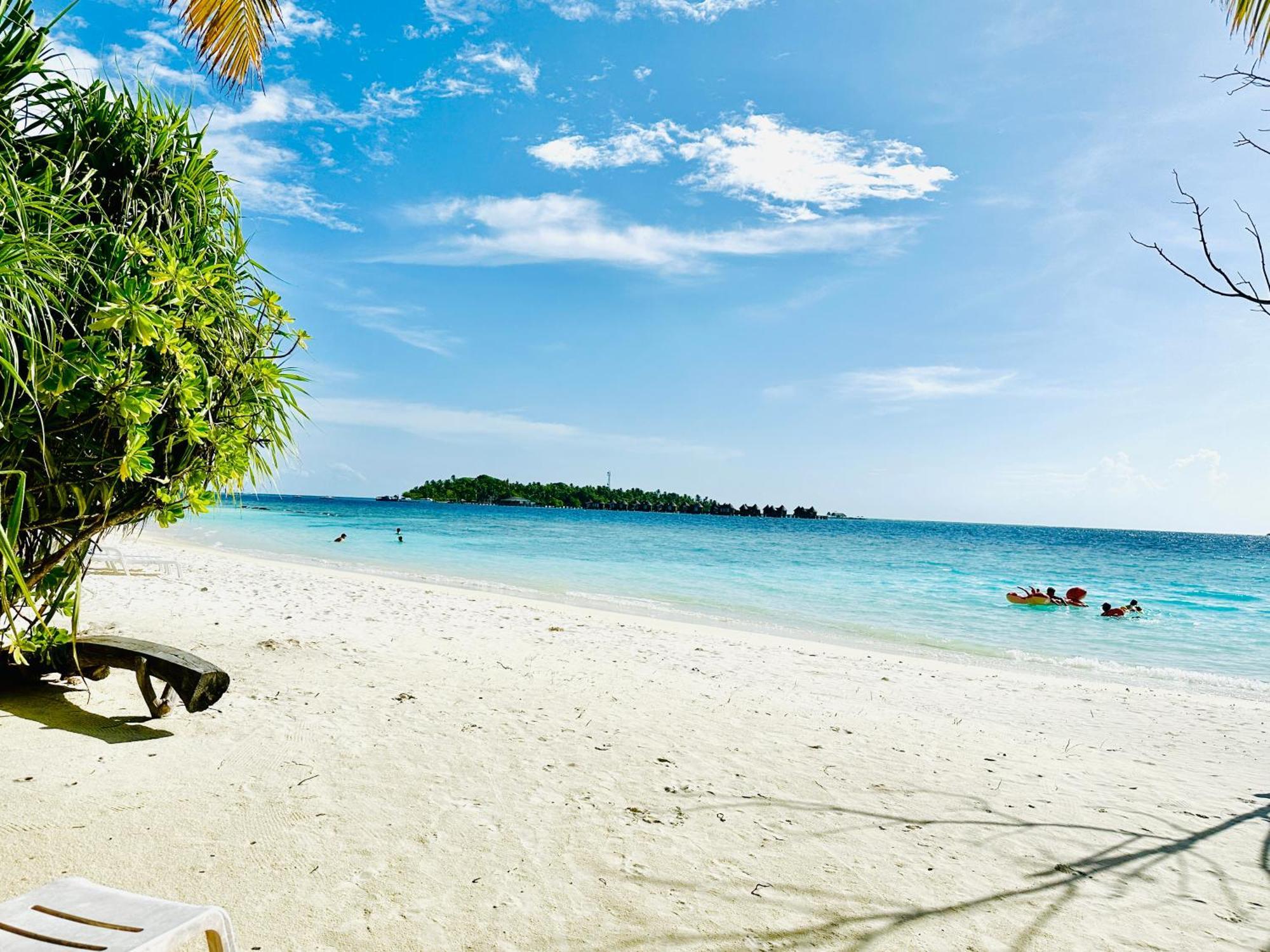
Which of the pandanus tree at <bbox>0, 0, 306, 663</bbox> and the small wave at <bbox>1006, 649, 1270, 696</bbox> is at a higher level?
the pandanus tree at <bbox>0, 0, 306, 663</bbox>

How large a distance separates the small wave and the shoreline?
0.03 feet

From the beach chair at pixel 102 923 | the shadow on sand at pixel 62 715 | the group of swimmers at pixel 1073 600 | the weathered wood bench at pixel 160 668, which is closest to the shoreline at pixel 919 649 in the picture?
the group of swimmers at pixel 1073 600

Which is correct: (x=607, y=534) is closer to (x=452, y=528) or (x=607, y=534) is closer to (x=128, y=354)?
(x=452, y=528)

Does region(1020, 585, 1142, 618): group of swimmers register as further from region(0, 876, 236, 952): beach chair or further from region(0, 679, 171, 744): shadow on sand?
region(0, 876, 236, 952): beach chair

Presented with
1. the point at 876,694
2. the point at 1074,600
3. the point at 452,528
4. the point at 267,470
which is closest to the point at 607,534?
the point at 452,528

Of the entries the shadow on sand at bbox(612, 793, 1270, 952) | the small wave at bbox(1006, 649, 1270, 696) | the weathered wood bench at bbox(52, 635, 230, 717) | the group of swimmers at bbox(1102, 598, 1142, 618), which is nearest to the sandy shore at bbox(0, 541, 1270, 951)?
the shadow on sand at bbox(612, 793, 1270, 952)

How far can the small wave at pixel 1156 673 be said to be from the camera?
1075 centimetres

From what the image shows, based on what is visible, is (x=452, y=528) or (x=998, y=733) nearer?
(x=998, y=733)

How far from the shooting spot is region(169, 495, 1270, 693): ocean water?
13.5 metres

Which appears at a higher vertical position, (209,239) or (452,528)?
(209,239)

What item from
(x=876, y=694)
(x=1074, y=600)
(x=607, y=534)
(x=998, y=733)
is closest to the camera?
(x=998, y=733)

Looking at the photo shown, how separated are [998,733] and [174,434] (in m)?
6.28

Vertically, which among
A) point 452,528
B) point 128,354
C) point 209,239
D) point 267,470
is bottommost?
point 452,528

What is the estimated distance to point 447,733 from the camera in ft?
15.7
